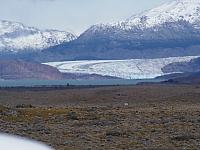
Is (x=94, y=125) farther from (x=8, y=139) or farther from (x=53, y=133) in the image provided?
(x=8, y=139)

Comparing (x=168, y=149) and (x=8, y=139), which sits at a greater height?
(x=8, y=139)

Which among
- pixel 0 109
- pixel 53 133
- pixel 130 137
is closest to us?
pixel 130 137

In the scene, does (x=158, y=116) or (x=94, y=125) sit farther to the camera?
(x=158, y=116)

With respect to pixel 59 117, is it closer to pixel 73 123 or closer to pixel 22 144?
pixel 73 123

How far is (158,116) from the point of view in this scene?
28.3 metres

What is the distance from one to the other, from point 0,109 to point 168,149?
17.0 metres

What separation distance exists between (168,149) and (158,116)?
1277cm

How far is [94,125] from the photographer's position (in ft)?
79.6

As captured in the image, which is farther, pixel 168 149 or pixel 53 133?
pixel 53 133

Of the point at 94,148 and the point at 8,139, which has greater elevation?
the point at 8,139

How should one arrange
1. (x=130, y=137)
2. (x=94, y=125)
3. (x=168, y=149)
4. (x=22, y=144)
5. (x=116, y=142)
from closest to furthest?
1. (x=22, y=144)
2. (x=168, y=149)
3. (x=116, y=142)
4. (x=130, y=137)
5. (x=94, y=125)

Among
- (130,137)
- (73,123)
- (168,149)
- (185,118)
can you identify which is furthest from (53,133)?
(185,118)

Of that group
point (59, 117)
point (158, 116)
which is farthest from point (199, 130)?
point (59, 117)

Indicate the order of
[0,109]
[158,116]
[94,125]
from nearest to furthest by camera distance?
[94,125], [158,116], [0,109]
